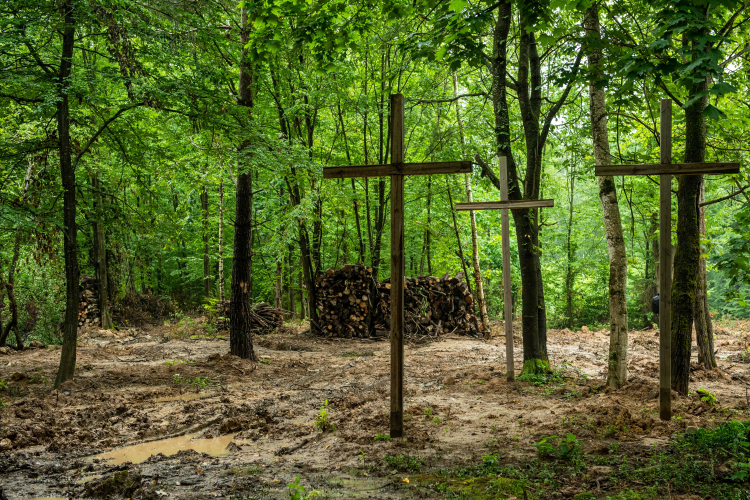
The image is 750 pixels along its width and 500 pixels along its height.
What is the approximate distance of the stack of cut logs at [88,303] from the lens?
51.0 feet

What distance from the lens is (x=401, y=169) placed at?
15.6 ft

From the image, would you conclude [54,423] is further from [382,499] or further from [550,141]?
[550,141]

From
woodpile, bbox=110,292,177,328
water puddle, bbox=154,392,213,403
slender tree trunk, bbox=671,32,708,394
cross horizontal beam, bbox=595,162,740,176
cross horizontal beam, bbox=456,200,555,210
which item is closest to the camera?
cross horizontal beam, bbox=595,162,740,176

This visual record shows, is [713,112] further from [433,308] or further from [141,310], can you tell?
[141,310]

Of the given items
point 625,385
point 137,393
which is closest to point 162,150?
point 137,393

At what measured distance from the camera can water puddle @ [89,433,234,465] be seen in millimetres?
4570

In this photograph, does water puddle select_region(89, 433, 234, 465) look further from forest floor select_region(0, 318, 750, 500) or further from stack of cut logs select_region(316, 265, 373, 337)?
stack of cut logs select_region(316, 265, 373, 337)

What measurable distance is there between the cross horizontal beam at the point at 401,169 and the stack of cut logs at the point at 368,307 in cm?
959

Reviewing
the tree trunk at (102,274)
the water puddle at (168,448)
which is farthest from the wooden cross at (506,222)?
the tree trunk at (102,274)

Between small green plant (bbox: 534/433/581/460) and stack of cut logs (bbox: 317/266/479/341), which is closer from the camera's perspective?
small green plant (bbox: 534/433/581/460)

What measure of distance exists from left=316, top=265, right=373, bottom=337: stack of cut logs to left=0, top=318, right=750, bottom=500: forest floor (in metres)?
4.92

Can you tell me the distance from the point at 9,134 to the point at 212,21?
3949 mm

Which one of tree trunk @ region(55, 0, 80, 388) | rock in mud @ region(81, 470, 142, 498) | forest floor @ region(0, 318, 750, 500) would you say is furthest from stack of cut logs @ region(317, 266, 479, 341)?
rock in mud @ region(81, 470, 142, 498)

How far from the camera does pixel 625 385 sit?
6305mm
